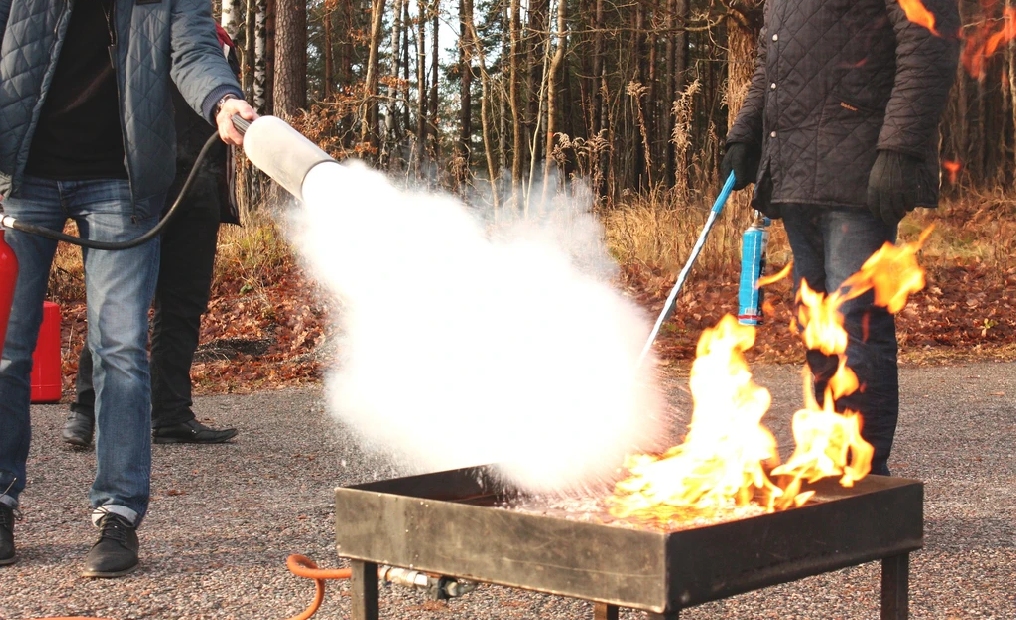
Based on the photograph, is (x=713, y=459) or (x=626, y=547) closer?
(x=626, y=547)

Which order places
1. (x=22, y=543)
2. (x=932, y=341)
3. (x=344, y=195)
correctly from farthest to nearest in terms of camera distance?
(x=932, y=341), (x=22, y=543), (x=344, y=195)

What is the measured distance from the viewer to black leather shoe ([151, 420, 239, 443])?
619cm

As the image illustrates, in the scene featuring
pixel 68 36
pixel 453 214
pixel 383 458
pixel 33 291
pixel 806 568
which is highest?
pixel 68 36

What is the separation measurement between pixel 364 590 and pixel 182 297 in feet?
13.0

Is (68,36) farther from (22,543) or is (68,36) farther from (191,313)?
(191,313)

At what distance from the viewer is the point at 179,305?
6.19m

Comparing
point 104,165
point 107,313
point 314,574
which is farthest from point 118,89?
point 314,574

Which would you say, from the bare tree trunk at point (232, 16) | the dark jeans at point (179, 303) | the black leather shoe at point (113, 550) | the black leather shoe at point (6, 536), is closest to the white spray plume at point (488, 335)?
the black leather shoe at point (113, 550)

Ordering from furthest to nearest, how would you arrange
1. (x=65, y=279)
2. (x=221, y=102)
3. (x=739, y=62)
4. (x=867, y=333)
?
(x=65, y=279), (x=739, y=62), (x=867, y=333), (x=221, y=102)

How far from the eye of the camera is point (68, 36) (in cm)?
382

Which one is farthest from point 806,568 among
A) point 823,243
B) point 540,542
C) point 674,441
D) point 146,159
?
point 146,159

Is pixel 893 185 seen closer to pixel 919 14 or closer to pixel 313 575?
pixel 919 14

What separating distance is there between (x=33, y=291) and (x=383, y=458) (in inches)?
96.1

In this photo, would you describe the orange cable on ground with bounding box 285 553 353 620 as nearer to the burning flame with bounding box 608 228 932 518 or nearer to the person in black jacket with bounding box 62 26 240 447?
the burning flame with bounding box 608 228 932 518
